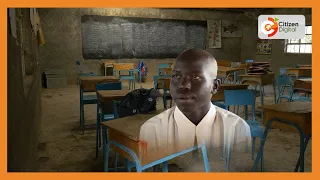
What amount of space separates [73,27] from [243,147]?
25.9 ft

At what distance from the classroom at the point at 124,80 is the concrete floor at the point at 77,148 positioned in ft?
0.04

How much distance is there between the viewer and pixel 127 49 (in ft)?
30.7

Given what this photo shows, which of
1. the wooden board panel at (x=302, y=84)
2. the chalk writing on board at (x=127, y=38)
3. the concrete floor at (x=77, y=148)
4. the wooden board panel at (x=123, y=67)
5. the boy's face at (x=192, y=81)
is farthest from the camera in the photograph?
the chalk writing on board at (x=127, y=38)

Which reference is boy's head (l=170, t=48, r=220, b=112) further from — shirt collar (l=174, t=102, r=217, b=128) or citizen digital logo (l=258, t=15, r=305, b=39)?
citizen digital logo (l=258, t=15, r=305, b=39)

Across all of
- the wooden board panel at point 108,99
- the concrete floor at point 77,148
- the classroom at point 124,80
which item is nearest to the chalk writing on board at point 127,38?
the classroom at point 124,80

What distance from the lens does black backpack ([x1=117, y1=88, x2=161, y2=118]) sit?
2443 millimetres

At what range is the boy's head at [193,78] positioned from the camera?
1715 millimetres

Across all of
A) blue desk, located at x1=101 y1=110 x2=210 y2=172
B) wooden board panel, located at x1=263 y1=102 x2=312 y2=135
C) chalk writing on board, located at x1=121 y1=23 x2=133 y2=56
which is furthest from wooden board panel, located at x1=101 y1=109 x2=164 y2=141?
chalk writing on board, located at x1=121 y1=23 x2=133 y2=56

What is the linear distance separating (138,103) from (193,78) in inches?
34.8

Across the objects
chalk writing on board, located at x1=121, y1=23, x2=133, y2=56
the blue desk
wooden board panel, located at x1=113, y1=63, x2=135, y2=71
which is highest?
chalk writing on board, located at x1=121, y1=23, x2=133, y2=56

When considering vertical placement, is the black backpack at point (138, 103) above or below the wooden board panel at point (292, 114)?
above

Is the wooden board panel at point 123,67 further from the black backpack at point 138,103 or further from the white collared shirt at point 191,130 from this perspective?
the white collared shirt at point 191,130

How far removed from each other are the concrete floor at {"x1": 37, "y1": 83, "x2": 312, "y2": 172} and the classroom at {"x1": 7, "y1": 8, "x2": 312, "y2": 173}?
0.5 inches

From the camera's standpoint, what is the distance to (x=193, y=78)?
1.71 m
